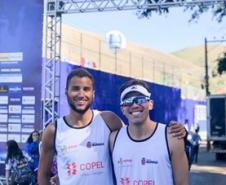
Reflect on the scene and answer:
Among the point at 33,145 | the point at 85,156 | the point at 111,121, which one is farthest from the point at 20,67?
the point at 85,156

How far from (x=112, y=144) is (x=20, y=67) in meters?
8.17

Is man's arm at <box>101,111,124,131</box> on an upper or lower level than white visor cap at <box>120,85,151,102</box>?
lower

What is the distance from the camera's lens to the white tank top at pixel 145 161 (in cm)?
317

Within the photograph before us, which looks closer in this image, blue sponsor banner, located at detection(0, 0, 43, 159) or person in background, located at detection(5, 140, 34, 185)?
person in background, located at detection(5, 140, 34, 185)

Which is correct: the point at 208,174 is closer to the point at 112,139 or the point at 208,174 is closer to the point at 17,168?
the point at 17,168

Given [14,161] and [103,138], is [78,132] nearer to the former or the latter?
[103,138]

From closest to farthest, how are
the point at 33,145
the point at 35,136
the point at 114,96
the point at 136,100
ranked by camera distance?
the point at 136,100 → the point at 33,145 → the point at 35,136 → the point at 114,96

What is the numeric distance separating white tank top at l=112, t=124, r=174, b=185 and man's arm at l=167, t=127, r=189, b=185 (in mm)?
29

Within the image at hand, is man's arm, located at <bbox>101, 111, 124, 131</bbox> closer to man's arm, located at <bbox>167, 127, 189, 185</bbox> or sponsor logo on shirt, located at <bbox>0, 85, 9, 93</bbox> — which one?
man's arm, located at <bbox>167, 127, 189, 185</bbox>

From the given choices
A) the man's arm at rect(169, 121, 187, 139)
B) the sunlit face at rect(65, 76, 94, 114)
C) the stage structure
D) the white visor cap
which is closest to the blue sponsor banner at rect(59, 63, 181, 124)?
the stage structure

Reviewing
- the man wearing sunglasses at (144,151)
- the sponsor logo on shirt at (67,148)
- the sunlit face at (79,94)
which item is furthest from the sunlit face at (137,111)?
the sponsor logo on shirt at (67,148)

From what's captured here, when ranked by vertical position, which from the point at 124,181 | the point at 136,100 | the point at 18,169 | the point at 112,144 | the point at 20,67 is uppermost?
the point at 20,67

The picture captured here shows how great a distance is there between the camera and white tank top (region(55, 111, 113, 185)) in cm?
343

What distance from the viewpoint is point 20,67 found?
1127 centimetres
